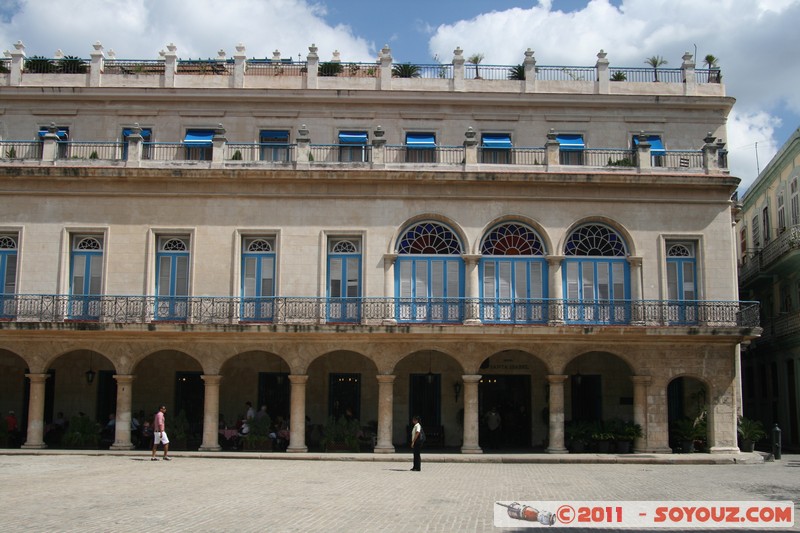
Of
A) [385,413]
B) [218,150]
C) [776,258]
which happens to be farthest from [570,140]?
[218,150]

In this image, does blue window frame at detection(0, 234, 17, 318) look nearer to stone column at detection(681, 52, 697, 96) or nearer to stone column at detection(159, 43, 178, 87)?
stone column at detection(159, 43, 178, 87)

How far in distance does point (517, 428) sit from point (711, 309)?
23.7 feet

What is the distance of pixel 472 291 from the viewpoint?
86.8 ft

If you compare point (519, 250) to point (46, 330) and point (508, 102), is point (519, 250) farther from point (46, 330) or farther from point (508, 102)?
point (46, 330)

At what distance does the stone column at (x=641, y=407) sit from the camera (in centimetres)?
2567

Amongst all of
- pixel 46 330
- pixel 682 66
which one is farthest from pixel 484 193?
pixel 46 330

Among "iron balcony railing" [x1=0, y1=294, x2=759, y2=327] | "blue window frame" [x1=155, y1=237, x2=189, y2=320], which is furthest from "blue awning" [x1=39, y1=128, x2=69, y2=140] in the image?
"iron balcony railing" [x1=0, y1=294, x2=759, y2=327]

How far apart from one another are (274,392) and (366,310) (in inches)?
188

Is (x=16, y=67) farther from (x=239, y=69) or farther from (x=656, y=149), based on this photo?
(x=656, y=149)

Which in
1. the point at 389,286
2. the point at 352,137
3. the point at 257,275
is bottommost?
the point at 389,286

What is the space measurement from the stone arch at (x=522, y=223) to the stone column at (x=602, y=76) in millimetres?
5857

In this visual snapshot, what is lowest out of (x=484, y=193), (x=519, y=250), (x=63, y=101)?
(x=519, y=250)

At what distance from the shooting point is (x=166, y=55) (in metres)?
29.5

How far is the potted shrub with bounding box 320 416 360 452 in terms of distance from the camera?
25938mm
